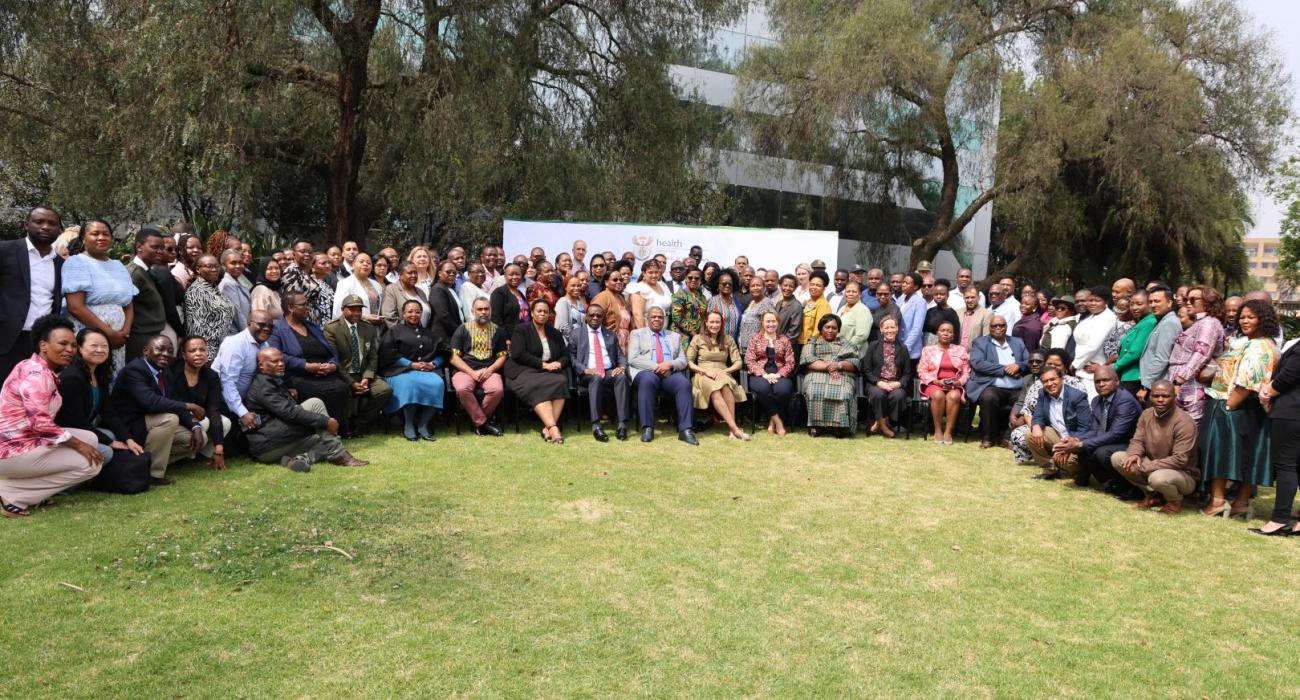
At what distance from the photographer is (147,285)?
253 inches

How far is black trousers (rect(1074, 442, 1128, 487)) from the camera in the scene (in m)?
6.56

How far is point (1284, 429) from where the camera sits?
5648mm

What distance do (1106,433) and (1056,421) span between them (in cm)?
52

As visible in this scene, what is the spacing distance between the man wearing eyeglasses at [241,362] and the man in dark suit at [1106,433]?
621 centimetres

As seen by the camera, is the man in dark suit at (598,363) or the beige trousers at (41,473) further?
the man in dark suit at (598,363)

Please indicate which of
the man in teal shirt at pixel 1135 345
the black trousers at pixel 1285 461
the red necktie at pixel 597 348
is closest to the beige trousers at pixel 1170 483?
the black trousers at pixel 1285 461

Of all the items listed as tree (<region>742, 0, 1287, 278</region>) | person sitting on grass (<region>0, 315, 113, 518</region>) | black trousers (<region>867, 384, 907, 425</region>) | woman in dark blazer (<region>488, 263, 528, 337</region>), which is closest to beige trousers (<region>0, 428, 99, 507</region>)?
person sitting on grass (<region>0, 315, 113, 518</region>)

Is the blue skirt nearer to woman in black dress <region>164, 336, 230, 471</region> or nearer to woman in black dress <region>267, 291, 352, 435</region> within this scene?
woman in black dress <region>267, 291, 352, 435</region>

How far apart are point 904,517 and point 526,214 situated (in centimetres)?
930

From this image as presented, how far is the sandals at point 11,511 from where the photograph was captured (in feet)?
16.4

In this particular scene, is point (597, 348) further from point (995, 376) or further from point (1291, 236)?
point (1291, 236)

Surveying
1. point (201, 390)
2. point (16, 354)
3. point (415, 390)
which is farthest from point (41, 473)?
point (415, 390)

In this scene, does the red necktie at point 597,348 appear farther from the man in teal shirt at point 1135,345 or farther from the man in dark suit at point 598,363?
the man in teal shirt at point 1135,345

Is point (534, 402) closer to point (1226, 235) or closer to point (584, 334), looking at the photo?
point (584, 334)
